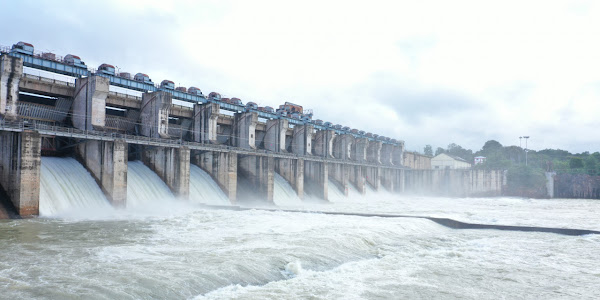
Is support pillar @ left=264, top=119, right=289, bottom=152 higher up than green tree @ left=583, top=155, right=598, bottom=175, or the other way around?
support pillar @ left=264, top=119, right=289, bottom=152

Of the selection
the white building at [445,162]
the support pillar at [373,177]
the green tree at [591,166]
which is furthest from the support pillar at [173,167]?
the white building at [445,162]

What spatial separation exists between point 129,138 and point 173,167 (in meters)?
3.51

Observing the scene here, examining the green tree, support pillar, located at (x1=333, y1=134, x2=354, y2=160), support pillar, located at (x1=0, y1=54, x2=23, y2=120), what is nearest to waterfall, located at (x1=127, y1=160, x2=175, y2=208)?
support pillar, located at (x1=0, y1=54, x2=23, y2=120)

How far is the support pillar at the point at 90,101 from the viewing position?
2359 cm

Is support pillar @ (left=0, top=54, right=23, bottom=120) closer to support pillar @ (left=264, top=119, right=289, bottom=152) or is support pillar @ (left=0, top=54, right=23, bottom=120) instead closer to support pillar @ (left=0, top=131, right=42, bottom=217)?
support pillar @ (left=0, top=131, right=42, bottom=217)

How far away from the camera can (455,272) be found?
1186cm

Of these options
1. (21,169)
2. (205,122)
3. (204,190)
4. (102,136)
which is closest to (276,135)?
(205,122)

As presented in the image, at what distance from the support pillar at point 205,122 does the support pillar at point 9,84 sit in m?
12.7

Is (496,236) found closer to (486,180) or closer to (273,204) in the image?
(273,204)

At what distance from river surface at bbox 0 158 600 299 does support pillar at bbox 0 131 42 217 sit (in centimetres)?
100

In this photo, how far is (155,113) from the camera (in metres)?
27.8

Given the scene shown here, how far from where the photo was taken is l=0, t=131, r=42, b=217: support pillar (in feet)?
60.0

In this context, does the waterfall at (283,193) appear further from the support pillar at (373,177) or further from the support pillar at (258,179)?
the support pillar at (373,177)

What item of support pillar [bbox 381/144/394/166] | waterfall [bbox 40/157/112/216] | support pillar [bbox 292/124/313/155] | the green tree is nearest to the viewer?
waterfall [bbox 40/157/112/216]
